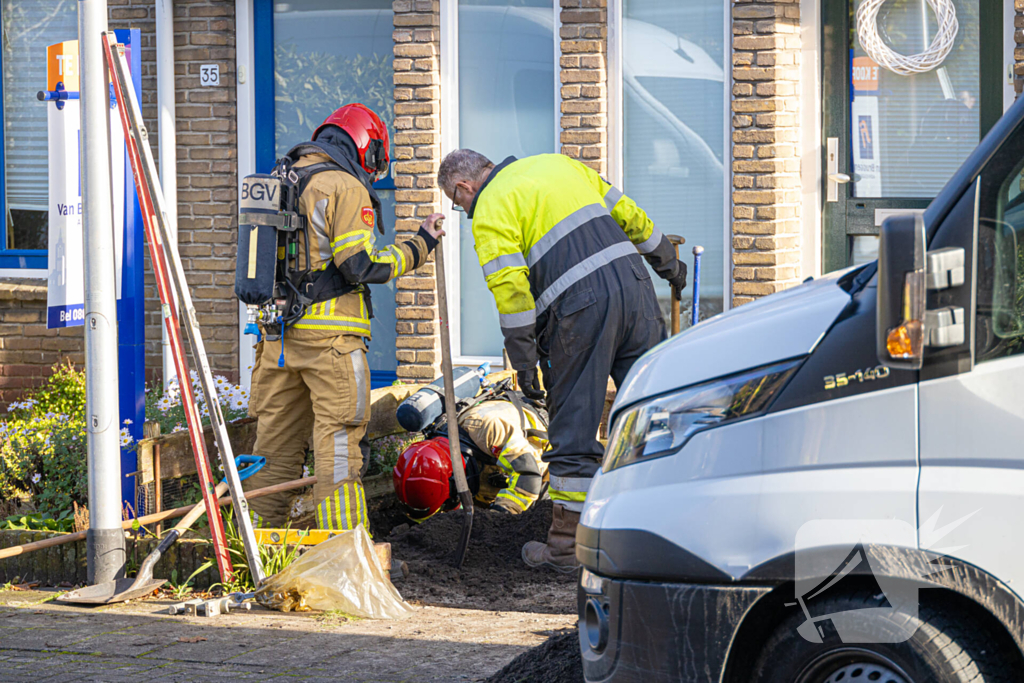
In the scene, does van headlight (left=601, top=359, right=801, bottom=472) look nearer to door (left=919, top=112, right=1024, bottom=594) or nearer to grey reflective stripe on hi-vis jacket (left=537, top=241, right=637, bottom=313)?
door (left=919, top=112, right=1024, bottom=594)

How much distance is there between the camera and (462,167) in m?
5.62

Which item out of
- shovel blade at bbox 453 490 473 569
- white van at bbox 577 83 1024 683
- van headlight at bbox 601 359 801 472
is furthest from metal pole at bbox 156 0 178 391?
white van at bbox 577 83 1024 683

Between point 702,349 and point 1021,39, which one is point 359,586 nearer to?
point 702,349

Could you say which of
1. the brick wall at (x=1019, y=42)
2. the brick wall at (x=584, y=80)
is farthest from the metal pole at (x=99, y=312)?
the brick wall at (x=1019, y=42)

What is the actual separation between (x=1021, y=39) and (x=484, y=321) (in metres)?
3.91

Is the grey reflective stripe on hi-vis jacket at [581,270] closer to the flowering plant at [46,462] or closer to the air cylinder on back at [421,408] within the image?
the air cylinder on back at [421,408]

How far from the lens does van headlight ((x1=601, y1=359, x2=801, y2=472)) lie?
105 inches

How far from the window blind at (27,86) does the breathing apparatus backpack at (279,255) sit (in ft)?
14.9

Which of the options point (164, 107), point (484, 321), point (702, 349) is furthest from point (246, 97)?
point (702, 349)

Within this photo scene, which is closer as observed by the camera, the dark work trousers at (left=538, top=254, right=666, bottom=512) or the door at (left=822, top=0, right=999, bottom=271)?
the dark work trousers at (left=538, top=254, right=666, bottom=512)

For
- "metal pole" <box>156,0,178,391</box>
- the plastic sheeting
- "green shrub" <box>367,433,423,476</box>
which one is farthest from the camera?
"metal pole" <box>156,0,178,391</box>

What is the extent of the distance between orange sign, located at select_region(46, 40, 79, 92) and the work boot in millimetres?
3258

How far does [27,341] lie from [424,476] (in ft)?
14.5

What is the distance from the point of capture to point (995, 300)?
99.5 inches
